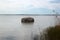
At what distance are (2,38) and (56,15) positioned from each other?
152 cm

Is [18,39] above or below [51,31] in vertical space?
below

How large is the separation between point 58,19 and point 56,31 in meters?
0.99

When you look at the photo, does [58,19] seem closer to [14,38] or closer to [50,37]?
[50,37]

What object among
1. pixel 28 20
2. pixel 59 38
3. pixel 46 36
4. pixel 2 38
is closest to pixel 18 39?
pixel 2 38

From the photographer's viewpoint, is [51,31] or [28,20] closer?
[51,31]

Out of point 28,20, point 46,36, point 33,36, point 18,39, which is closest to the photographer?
point 46,36

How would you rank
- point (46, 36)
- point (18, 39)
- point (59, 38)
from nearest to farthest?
point (59, 38) < point (46, 36) < point (18, 39)

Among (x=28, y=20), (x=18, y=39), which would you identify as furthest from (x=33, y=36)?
(x=28, y=20)

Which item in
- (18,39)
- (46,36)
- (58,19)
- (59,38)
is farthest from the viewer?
(18,39)

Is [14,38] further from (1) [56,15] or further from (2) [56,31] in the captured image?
(2) [56,31]

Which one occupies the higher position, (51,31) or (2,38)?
(51,31)

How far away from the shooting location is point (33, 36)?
364 centimetres

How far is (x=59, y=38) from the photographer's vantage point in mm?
2412

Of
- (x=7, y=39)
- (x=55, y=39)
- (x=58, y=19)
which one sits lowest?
(x=7, y=39)
